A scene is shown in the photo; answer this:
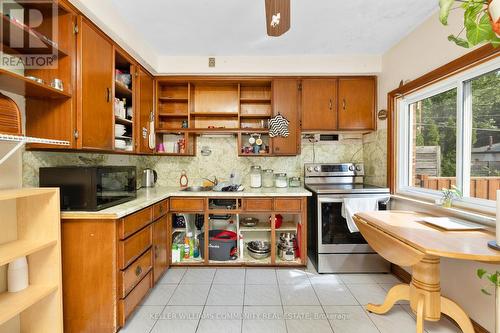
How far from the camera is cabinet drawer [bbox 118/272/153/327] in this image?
1.61 metres

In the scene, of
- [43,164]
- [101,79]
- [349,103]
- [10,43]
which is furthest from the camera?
[349,103]

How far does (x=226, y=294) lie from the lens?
209 cm

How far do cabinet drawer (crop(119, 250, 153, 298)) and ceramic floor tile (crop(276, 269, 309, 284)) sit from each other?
125 cm

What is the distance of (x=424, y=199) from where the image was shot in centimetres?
213

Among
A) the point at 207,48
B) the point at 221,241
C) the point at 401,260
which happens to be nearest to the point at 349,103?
the point at 207,48

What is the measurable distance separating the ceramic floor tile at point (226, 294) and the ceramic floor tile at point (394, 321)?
1066 mm

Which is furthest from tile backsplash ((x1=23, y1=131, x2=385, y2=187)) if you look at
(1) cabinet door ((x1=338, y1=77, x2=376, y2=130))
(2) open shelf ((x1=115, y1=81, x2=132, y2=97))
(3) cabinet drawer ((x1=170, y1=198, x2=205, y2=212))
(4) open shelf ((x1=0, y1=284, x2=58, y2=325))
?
(4) open shelf ((x1=0, y1=284, x2=58, y2=325))

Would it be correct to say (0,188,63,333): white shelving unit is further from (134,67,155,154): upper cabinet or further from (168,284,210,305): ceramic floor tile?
(134,67,155,154): upper cabinet

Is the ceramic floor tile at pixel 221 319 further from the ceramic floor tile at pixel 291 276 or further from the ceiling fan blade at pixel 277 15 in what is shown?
the ceiling fan blade at pixel 277 15

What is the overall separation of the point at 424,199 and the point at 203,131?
242 centimetres

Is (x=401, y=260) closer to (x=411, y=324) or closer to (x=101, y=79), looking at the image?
(x=411, y=324)

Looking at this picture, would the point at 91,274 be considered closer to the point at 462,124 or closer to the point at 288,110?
the point at 288,110

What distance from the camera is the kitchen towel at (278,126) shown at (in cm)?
276

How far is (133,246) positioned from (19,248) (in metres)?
0.63
